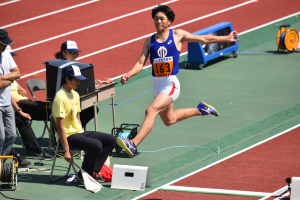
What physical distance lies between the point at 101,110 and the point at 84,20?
8.81 metres

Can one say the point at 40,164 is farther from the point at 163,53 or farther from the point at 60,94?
the point at 163,53

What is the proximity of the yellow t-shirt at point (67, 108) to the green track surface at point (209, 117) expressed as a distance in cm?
85

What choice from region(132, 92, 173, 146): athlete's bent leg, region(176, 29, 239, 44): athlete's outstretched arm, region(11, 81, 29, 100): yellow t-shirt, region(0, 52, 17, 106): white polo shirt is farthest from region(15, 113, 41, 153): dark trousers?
region(176, 29, 239, 44): athlete's outstretched arm

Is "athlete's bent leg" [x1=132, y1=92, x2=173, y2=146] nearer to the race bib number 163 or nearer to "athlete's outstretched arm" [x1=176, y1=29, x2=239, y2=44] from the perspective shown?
the race bib number 163

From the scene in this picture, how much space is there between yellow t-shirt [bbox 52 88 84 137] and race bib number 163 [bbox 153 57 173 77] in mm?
1331

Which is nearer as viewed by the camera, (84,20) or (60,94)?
(60,94)

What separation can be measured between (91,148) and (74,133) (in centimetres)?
39

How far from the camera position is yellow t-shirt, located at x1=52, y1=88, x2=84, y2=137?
883 cm

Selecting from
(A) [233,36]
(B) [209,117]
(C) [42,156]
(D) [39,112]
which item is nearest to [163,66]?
(A) [233,36]

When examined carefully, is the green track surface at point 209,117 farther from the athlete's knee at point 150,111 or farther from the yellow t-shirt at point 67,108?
the athlete's knee at point 150,111

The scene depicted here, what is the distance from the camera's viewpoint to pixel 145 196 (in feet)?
27.6

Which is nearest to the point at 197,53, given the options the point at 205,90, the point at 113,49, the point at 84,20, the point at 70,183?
the point at 205,90

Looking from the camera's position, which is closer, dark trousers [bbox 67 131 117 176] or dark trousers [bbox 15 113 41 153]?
dark trousers [bbox 67 131 117 176]

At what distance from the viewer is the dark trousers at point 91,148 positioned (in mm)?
8828
